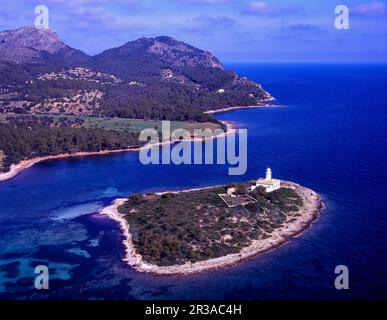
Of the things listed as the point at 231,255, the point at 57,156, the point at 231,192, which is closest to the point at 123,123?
the point at 57,156

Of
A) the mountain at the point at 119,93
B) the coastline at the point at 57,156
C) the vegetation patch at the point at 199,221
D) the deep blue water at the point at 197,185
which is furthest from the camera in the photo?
the mountain at the point at 119,93

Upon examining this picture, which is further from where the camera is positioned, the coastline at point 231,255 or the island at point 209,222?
the island at point 209,222

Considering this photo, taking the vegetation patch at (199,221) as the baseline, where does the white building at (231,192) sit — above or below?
above

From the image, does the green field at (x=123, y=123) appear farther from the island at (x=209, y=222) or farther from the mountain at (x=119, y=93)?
the island at (x=209, y=222)

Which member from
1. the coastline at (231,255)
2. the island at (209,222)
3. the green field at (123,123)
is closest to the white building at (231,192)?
the island at (209,222)

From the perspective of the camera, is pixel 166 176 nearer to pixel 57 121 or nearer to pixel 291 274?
pixel 291 274

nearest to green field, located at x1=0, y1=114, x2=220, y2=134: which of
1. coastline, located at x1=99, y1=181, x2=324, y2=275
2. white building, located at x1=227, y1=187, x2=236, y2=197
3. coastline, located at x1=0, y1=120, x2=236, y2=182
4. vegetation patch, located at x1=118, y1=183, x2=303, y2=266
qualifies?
coastline, located at x1=0, y1=120, x2=236, y2=182

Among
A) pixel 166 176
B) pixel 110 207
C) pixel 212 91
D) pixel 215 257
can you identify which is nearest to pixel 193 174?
pixel 166 176
